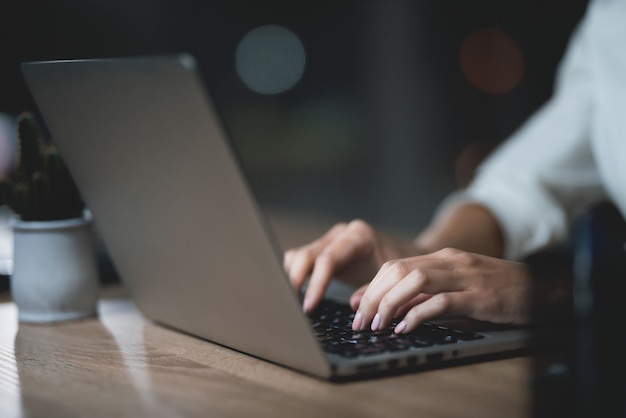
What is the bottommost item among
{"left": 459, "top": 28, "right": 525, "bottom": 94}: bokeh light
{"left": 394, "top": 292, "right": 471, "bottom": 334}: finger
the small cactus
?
{"left": 394, "top": 292, "right": 471, "bottom": 334}: finger

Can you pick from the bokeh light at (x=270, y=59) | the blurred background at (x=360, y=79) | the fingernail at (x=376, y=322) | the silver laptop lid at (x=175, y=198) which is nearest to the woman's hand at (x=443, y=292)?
the fingernail at (x=376, y=322)

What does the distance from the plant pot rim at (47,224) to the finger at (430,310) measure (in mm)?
427

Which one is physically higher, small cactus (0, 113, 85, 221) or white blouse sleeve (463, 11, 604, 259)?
small cactus (0, 113, 85, 221)

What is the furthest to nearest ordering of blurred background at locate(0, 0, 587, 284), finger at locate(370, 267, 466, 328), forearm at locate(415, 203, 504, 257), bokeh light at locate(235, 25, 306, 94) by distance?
bokeh light at locate(235, 25, 306, 94) < blurred background at locate(0, 0, 587, 284) < forearm at locate(415, 203, 504, 257) < finger at locate(370, 267, 466, 328)

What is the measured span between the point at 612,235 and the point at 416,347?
238 millimetres

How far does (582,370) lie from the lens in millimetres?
441

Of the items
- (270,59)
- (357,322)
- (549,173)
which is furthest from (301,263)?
(270,59)

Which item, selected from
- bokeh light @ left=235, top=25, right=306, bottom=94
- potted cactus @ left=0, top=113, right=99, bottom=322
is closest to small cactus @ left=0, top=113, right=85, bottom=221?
potted cactus @ left=0, top=113, right=99, bottom=322

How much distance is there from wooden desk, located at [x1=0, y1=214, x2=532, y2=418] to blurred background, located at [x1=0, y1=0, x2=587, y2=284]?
3.20 m

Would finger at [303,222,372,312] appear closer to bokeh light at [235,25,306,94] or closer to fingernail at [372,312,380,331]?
fingernail at [372,312,380,331]

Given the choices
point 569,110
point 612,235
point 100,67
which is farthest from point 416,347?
point 569,110

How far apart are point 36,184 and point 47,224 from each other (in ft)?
0.16

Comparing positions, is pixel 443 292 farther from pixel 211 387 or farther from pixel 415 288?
pixel 211 387

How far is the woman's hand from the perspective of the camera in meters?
0.68
